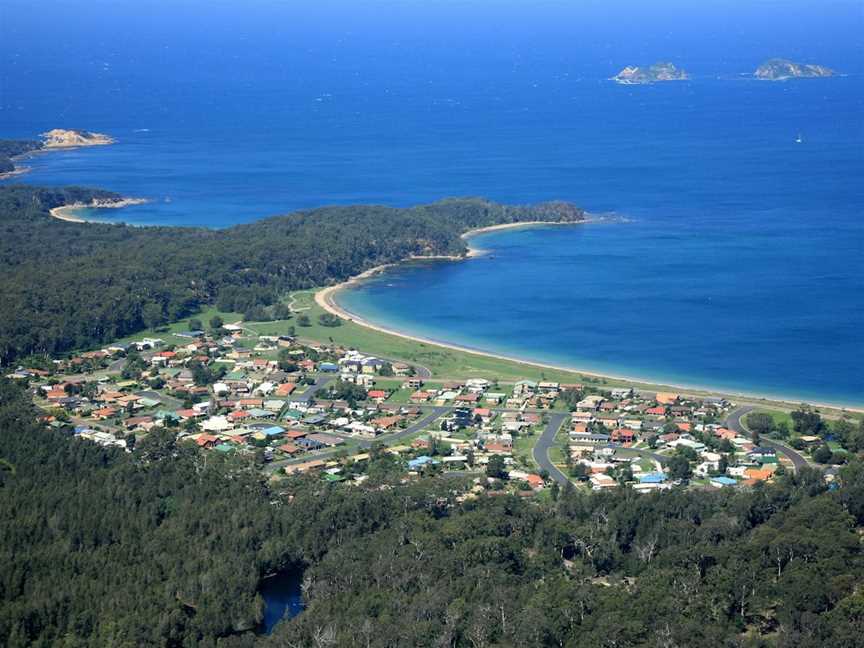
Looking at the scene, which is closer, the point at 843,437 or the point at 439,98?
the point at 843,437

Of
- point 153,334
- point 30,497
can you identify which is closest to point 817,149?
point 153,334

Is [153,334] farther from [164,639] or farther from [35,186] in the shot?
[35,186]

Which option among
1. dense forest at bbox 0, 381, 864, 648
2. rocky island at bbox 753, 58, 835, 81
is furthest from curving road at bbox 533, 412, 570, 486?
rocky island at bbox 753, 58, 835, 81

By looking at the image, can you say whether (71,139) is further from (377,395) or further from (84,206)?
(377,395)

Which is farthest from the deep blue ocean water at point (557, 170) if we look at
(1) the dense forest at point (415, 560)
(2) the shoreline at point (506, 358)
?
(1) the dense forest at point (415, 560)

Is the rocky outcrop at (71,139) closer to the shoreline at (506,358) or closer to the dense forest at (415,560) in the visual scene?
the shoreline at (506,358)

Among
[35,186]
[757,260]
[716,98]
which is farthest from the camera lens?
[716,98]
